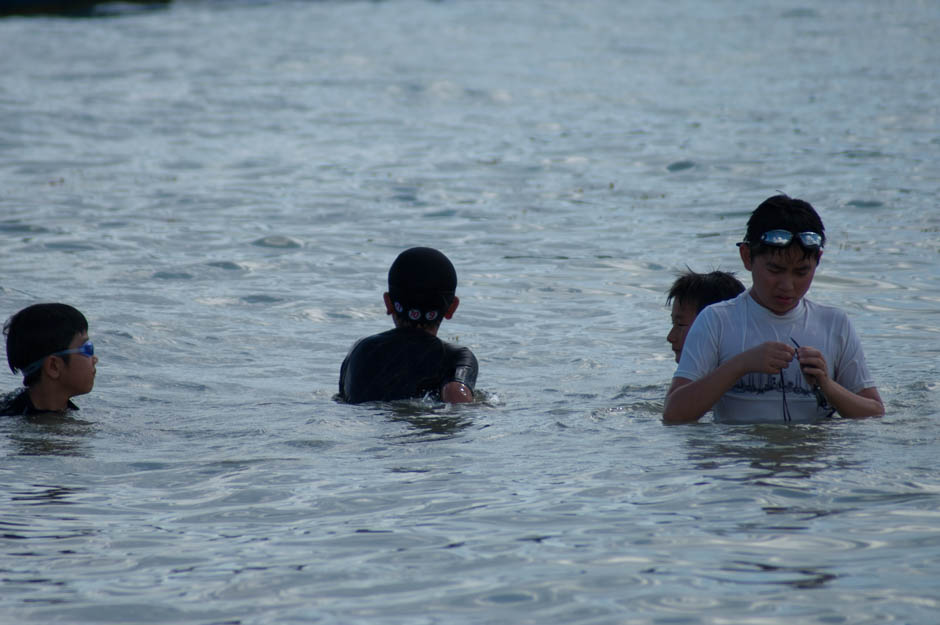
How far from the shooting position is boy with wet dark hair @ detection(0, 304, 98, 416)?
730 cm

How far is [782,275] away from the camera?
595 centimetres

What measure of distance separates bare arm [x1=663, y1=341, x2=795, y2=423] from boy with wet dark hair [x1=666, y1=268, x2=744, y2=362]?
85 cm

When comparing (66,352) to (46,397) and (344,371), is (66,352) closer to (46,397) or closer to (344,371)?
(46,397)

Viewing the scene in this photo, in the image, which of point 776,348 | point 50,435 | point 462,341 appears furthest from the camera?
point 462,341

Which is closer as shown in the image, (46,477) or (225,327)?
(46,477)

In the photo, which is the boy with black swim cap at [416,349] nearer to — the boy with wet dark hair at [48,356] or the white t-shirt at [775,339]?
the boy with wet dark hair at [48,356]

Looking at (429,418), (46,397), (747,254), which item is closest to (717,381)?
(747,254)

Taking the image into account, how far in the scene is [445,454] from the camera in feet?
21.6

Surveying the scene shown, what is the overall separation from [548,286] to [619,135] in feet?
30.4

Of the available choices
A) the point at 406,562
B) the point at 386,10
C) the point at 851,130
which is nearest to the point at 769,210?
the point at 406,562

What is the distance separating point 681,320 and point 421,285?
1459 mm

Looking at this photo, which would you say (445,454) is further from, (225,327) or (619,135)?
(619,135)

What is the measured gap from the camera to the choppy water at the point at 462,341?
4852 millimetres

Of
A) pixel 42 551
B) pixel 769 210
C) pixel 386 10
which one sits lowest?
pixel 42 551
